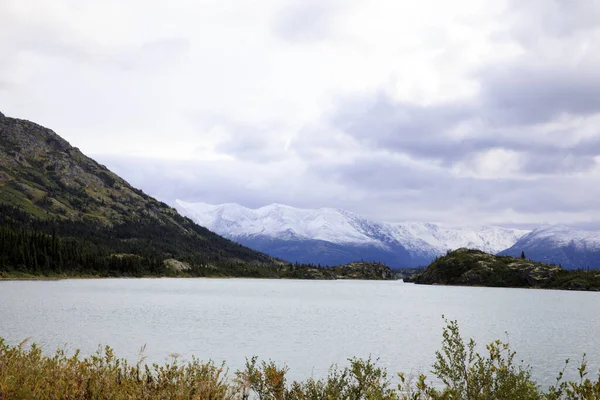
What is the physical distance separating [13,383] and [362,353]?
1602 inches

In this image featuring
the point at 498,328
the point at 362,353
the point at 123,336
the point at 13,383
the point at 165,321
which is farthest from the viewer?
the point at 498,328

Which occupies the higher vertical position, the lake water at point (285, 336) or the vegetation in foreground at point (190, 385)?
the vegetation in foreground at point (190, 385)

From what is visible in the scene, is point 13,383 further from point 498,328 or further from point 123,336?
point 498,328

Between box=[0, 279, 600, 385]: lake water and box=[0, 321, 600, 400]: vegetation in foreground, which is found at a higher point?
box=[0, 321, 600, 400]: vegetation in foreground

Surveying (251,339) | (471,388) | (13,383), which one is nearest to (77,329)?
(251,339)

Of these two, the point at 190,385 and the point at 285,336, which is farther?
the point at 285,336

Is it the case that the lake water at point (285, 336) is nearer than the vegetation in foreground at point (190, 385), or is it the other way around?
the vegetation in foreground at point (190, 385)

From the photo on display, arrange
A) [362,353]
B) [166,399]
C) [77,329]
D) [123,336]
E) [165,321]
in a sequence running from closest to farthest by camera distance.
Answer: [166,399]
[362,353]
[123,336]
[77,329]
[165,321]

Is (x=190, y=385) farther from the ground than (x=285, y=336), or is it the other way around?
(x=190, y=385)

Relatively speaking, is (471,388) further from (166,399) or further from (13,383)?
(13,383)

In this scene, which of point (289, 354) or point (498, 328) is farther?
point (498, 328)

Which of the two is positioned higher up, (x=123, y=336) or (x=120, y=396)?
(x=120, y=396)

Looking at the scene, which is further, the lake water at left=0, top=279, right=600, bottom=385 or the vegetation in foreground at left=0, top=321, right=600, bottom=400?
the lake water at left=0, top=279, right=600, bottom=385

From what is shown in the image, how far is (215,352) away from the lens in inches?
1898
